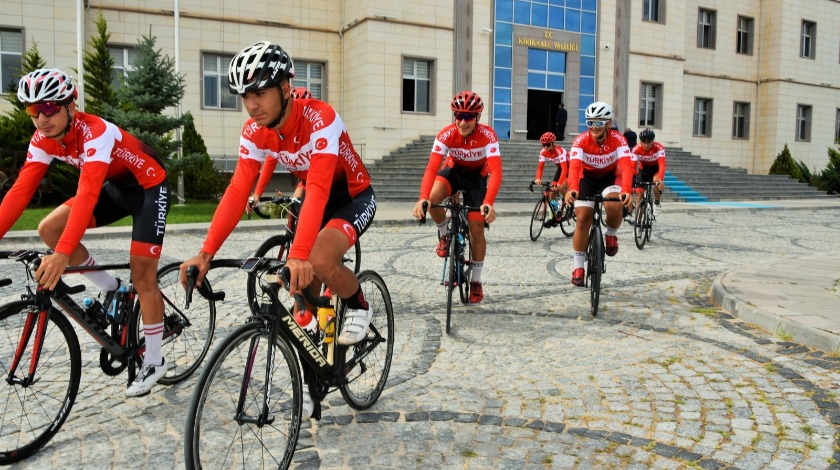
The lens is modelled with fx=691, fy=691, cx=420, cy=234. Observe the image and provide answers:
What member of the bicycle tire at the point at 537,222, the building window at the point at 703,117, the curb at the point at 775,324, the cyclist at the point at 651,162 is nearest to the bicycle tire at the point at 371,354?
the curb at the point at 775,324

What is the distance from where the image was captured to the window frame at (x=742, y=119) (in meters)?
39.0

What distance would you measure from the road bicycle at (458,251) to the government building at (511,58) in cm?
1764

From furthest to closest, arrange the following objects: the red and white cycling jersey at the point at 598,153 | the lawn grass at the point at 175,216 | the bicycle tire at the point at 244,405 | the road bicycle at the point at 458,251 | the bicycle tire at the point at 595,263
A: 1. the lawn grass at the point at 175,216
2. the red and white cycling jersey at the point at 598,153
3. the bicycle tire at the point at 595,263
4. the road bicycle at the point at 458,251
5. the bicycle tire at the point at 244,405

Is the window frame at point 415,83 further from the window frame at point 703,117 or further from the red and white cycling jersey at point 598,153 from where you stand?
the red and white cycling jersey at point 598,153

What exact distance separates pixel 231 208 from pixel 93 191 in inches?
35.8

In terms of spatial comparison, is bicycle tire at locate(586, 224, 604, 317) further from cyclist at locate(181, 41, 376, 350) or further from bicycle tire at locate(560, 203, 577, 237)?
bicycle tire at locate(560, 203, 577, 237)

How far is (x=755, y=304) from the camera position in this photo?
6.82 meters

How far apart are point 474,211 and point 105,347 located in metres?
4.03

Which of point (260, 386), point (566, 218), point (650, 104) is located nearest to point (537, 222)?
point (566, 218)

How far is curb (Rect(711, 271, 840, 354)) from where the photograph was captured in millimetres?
5629

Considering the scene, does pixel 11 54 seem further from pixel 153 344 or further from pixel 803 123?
pixel 803 123

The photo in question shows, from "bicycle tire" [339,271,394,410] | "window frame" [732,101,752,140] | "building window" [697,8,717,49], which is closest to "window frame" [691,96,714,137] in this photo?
"window frame" [732,101,752,140]

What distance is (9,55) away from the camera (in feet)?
76.3

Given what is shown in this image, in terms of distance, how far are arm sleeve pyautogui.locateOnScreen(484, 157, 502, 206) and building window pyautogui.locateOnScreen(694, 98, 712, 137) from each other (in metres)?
33.9
